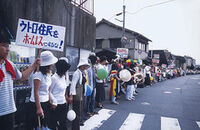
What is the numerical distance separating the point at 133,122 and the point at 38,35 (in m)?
3.86

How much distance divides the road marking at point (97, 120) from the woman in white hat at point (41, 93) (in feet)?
6.21

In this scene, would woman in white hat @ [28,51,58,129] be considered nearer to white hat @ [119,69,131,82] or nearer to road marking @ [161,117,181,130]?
road marking @ [161,117,181,130]

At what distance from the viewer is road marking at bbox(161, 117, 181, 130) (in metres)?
4.24

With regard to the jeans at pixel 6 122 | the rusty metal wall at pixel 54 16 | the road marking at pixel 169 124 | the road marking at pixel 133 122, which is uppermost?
the rusty metal wall at pixel 54 16

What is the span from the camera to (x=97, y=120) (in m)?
4.62

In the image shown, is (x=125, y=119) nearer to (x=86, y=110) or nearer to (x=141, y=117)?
(x=141, y=117)

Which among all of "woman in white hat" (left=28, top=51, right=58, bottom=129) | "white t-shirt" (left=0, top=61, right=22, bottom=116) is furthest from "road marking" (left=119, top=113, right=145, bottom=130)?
"white t-shirt" (left=0, top=61, right=22, bottom=116)

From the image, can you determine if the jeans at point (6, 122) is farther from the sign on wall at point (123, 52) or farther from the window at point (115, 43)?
the window at point (115, 43)

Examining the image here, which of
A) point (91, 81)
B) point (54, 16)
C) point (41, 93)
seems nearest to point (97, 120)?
point (91, 81)

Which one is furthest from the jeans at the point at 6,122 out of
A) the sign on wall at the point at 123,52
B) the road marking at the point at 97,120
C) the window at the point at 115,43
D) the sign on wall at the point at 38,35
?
the window at the point at 115,43

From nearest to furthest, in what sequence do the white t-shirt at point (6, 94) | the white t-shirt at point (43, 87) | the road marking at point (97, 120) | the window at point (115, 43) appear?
the white t-shirt at point (6, 94)
the white t-shirt at point (43, 87)
the road marking at point (97, 120)
the window at point (115, 43)

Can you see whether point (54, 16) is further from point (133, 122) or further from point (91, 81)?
point (133, 122)

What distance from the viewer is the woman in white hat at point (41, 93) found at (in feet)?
7.45

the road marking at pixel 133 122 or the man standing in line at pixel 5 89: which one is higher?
the man standing in line at pixel 5 89
